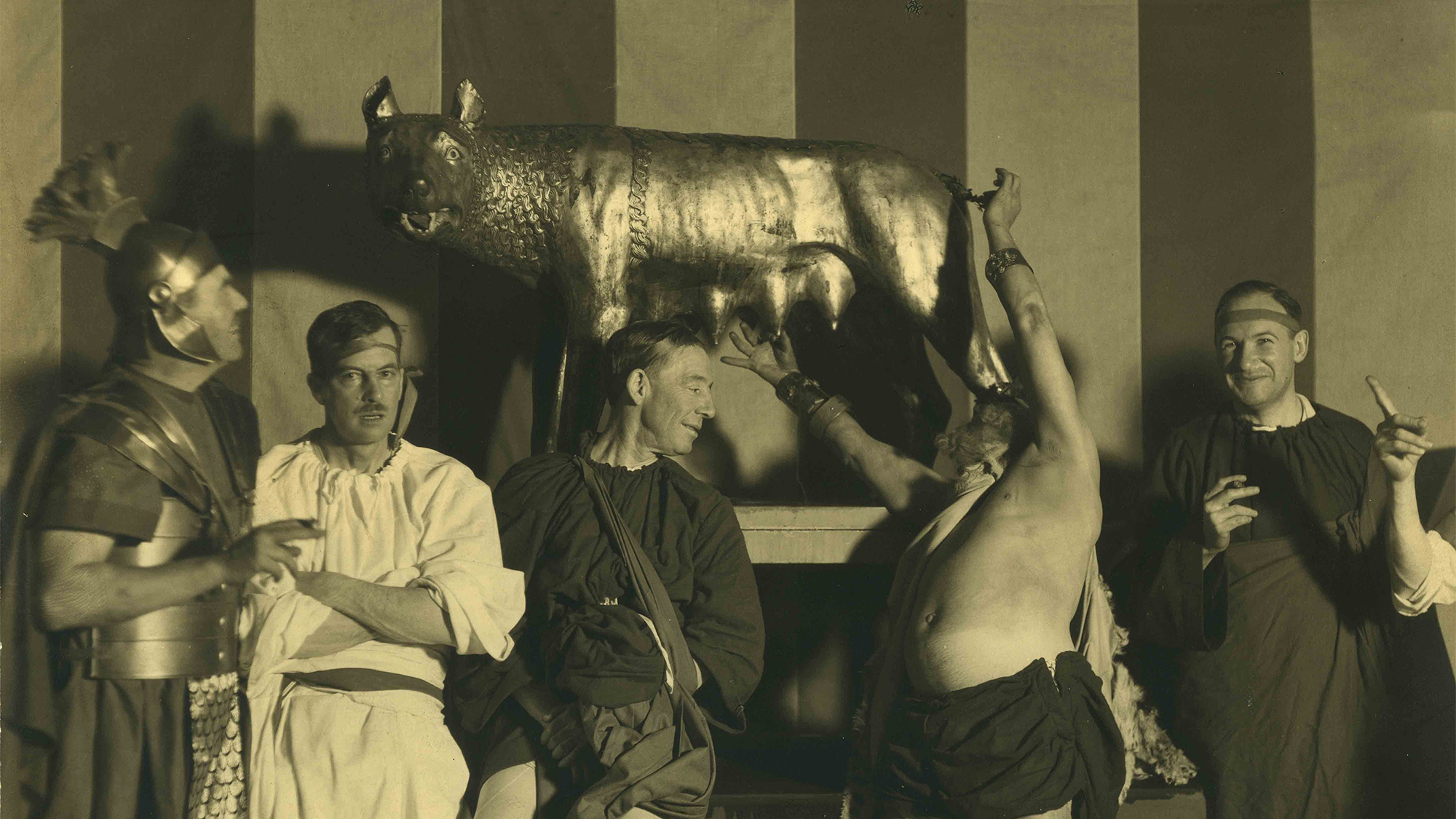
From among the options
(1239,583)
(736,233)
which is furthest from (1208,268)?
(736,233)

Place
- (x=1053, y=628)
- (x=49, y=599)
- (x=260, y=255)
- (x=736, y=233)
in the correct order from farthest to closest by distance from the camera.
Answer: (x=260, y=255) < (x=736, y=233) < (x=1053, y=628) < (x=49, y=599)

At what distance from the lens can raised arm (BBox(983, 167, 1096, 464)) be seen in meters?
2.82

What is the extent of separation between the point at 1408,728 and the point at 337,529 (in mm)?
2380

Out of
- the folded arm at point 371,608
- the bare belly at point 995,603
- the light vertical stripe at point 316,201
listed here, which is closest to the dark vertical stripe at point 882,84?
the bare belly at point 995,603

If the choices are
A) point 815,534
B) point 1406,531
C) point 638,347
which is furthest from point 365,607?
point 1406,531

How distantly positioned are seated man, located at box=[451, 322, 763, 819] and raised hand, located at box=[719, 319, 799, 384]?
434 mm

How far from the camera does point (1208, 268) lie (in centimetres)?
387

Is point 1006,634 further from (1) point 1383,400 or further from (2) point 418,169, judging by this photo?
(2) point 418,169

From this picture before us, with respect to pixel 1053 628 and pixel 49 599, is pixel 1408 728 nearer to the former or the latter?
pixel 1053 628

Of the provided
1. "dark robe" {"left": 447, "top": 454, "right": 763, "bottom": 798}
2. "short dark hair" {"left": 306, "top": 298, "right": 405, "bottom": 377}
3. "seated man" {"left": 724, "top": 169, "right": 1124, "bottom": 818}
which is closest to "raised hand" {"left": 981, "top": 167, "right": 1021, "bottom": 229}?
"seated man" {"left": 724, "top": 169, "right": 1124, "bottom": 818}

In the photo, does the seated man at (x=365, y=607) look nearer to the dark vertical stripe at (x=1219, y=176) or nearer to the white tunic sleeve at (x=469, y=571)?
the white tunic sleeve at (x=469, y=571)

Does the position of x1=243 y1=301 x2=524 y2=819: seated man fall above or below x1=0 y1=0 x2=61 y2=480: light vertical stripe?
below

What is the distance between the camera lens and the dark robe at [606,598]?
100 inches

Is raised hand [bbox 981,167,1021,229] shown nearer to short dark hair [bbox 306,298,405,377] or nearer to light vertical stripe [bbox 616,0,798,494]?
light vertical stripe [bbox 616,0,798,494]
